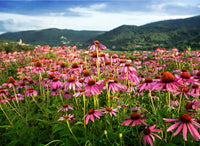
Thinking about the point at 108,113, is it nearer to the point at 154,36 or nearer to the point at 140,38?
the point at 154,36

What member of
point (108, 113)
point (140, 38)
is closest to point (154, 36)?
point (140, 38)

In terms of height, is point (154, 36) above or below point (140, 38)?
above

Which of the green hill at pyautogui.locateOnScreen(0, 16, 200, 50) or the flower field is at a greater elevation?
the green hill at pyautogui.locateOnScreen(0, 16, 200, 50)

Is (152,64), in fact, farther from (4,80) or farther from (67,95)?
(4,80)

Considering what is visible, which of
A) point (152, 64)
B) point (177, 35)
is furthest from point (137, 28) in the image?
point (152, 64)

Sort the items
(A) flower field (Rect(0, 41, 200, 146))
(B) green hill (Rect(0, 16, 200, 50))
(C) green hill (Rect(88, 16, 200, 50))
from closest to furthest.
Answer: (A) flower field (Rect(0, 41, 200, 146))
(B) green hill (Rect(0, 16, 200, 50))
(C) green hill (Rect(88, 16, 200, 50))

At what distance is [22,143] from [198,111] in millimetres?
2720

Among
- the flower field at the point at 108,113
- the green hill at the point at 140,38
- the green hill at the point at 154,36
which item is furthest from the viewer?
the green hill at the point at 154,36

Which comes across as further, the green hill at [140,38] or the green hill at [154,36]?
the green hill at [154,36]

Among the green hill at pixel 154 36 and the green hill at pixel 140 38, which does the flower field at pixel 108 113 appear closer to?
the green hill at pixel 140 38

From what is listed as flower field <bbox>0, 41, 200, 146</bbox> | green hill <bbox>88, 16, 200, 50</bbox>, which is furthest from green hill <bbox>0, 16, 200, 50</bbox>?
flower field <bbox>0, 41, 200, 146</bbox>

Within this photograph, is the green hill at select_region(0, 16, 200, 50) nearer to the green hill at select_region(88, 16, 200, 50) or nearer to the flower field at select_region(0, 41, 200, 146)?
the green hill at select_region(88, 16, 200, 50)

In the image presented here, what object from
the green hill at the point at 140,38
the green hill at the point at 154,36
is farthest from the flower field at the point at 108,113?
the green hill at the point at 154,36

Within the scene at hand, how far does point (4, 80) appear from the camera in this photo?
531 cm
